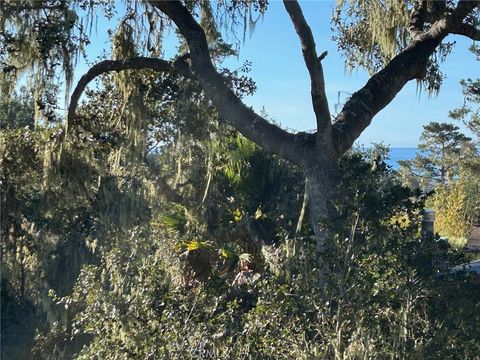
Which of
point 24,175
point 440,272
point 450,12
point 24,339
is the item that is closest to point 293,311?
point 440,272

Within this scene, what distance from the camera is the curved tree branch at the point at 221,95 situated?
6.23m

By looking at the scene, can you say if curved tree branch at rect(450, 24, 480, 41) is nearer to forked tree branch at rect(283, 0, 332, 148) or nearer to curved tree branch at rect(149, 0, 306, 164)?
forked tree branch at rect(283, 0, 332, 148)

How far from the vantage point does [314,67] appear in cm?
590

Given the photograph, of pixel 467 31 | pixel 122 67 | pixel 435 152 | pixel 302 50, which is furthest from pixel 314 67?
pixel 435 152

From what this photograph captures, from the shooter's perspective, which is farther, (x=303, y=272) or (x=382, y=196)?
(x=382, y=196)

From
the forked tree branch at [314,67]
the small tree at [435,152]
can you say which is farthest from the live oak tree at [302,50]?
the small tree at [435,152]

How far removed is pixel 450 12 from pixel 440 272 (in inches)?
132

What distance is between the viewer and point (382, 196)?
16.1 ft

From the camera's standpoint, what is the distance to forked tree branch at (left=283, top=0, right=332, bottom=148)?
5.89 meters

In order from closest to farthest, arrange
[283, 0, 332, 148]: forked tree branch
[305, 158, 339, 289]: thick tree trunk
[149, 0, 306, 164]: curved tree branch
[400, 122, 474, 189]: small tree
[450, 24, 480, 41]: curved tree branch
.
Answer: [305, 158, 339, 289]: thick tree trunk
[283, 0, 332, 148]: forked tree branch
[149, 0, 306, 164]: curved tree branch
[450, 24, 480, 41]: curved tree branch
[400, 122, 474, 189]: small tree

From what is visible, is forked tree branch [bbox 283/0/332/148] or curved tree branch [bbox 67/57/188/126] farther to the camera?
curved tree branch [bbox 67/57/188/126]

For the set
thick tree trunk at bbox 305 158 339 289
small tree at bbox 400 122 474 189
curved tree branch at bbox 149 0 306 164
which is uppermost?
small tree at bbox 400 122 474 189

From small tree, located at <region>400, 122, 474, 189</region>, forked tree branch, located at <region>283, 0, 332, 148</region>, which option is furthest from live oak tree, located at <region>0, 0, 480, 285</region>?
small tree, located at <region>400, 122, 474, 189</region>

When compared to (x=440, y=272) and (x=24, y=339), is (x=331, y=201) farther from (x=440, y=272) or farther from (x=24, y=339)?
(x=24, y=339)
